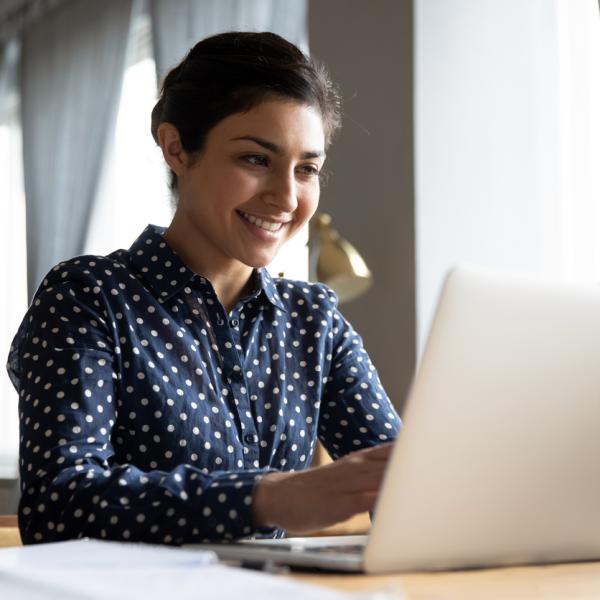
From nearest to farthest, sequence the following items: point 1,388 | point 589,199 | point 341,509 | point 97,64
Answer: point 341,509
point 589,199
point 97,64
point 1,388

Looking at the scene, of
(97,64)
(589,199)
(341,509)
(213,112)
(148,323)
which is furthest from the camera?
(97,64)

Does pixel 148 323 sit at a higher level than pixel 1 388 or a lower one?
higher

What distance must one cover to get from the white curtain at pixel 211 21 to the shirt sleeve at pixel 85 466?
241 cm

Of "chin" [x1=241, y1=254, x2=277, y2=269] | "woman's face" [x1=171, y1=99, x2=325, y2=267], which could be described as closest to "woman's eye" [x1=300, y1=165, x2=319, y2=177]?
"woman's face" [x1=171, y1=99, x2=325, y2=267]

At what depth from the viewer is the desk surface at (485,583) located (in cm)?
77

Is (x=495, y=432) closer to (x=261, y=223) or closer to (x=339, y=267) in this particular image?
(x=261, y=223)

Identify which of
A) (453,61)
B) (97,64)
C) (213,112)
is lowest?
(213,112)

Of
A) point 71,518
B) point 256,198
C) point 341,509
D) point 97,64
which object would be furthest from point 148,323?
point 97,64

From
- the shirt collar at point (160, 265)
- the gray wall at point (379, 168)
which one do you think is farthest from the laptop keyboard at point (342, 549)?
the gray wall at point (379, 168)

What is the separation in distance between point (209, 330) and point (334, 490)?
0.61m

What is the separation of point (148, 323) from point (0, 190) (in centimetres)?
432

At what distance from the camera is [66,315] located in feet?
4.40

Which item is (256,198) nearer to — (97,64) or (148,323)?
(148,323)

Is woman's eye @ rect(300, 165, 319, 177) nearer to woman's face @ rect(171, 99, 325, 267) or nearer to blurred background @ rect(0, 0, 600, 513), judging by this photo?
woman's face @ rect(171, 99, 325, 267)
